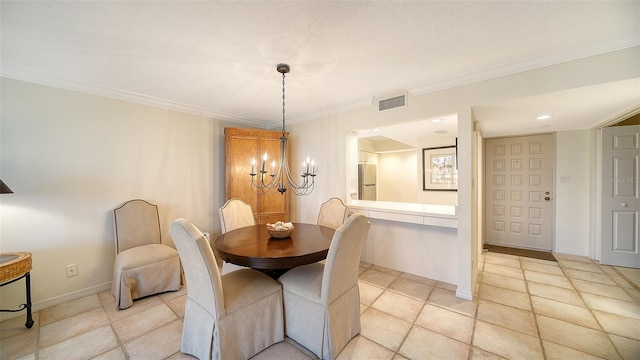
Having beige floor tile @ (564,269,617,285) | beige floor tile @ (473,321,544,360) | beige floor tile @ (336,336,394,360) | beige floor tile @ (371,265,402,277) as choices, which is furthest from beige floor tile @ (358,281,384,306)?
beige floor tile @ (564,269,617,285)

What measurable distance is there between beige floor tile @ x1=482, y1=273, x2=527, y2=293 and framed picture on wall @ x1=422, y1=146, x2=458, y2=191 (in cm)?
210

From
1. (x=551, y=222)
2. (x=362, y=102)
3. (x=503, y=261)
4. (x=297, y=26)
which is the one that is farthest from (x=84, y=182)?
(x=551, y=222)

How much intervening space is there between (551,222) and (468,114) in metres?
3.22

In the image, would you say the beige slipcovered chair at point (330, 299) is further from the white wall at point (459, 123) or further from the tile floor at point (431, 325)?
the white wall at point (459, 123)

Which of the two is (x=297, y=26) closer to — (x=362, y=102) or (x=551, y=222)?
(x=362, y=102)

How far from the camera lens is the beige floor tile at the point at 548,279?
9.20 ft

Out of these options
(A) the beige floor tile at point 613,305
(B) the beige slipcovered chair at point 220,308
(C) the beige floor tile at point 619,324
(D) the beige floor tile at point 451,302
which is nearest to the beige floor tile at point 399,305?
(D) the beige floor tile at point 451,302

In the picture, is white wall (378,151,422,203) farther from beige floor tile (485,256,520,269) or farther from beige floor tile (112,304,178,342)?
beige floor tile (112,304,178,342)

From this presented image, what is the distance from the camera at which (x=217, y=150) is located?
12.3ft

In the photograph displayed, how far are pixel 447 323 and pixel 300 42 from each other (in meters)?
2.70

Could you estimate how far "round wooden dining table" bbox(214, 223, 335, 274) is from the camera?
5.65 feet

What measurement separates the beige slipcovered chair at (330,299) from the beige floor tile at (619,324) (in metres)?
2.17

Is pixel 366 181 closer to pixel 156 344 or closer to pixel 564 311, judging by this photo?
pixel 564 311

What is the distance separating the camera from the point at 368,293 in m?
2.62
